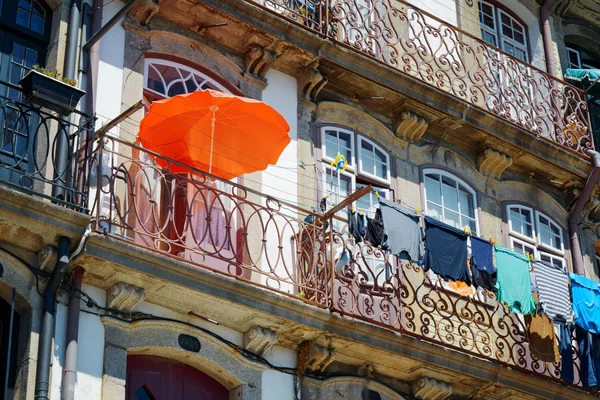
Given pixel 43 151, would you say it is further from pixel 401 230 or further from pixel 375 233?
pixel 401 230

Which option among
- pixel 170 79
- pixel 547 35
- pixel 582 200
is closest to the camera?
pixel 170 79

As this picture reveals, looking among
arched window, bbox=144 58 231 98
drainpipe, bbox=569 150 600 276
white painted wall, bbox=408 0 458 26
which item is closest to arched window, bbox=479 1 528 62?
white painted wall, bbox=408 0 458 26

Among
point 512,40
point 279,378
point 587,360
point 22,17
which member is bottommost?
point 279,378

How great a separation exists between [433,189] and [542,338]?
2.30 m

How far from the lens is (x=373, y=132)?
1639 cm

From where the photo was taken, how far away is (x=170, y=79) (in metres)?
14.7

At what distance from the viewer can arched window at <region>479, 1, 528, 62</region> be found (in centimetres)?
1952

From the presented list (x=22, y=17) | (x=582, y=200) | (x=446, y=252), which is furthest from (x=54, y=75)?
(x=582, y=200)

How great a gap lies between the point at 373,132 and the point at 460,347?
3003 millimetres

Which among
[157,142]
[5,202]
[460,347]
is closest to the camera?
[5,202]

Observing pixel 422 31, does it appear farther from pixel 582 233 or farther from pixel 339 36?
pixel 582 233

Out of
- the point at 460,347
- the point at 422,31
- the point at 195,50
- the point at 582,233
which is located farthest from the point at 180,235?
the point at 582,233

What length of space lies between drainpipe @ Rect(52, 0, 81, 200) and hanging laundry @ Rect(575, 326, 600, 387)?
668 cm

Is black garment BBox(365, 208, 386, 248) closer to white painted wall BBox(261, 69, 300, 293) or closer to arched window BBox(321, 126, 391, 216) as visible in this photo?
white painted wall BBox(261, 69, 300, 293)
